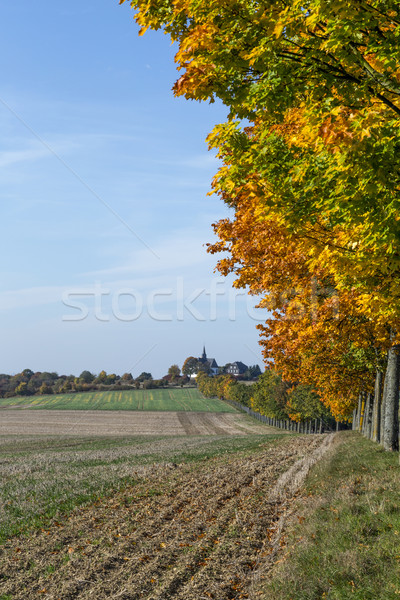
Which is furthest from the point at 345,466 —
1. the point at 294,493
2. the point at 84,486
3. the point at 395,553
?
the point at 84,486

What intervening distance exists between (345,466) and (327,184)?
404 inches

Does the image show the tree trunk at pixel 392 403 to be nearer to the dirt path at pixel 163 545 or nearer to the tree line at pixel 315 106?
the dirt path at pixel 163 545

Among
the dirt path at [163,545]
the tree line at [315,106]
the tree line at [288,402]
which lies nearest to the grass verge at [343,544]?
the dirt path at [163,545]

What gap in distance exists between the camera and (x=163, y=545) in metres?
9.61

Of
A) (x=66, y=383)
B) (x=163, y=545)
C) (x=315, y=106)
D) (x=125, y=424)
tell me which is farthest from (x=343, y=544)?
(x=66, y=383)

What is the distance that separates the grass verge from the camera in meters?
6.78

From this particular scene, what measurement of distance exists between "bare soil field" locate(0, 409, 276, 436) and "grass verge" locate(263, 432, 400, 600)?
49303mm

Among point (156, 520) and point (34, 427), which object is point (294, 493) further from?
point (34, 427)

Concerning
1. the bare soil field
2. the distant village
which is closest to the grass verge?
the bare soil field

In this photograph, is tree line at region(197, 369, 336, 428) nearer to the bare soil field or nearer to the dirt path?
the bare soil field

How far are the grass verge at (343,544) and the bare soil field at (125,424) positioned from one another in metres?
49.3

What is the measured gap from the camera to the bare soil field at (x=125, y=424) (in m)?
60.8

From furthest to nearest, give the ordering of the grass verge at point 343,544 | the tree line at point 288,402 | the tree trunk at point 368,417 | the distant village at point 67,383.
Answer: the distant village at point 67,383 < the tree line at point 288,402 < the tree trunk at point 368,417 < the grass verge at point 343,544

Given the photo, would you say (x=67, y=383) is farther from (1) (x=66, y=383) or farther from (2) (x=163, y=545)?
(2) (x=163, y=545)
